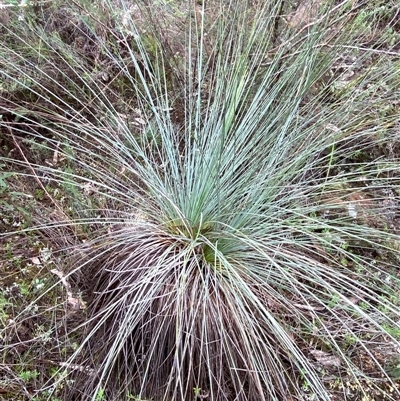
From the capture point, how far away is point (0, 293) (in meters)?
1.31

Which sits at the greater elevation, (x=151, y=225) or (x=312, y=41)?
(x=312, y=41)

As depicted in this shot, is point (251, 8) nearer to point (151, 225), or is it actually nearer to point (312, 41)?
point (312, 41)

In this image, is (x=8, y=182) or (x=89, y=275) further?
(x=8, y=182)

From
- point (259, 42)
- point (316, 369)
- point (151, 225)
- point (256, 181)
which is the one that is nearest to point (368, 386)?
point (316, 369)

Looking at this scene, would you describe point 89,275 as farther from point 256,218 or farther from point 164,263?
point 256,218

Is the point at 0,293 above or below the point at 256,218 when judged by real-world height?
below

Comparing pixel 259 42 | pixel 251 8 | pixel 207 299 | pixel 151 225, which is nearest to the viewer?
pixel 207 299

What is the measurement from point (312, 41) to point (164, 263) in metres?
0.78

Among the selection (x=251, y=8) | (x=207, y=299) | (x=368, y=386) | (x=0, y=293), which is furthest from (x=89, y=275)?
(x=251, y=8)

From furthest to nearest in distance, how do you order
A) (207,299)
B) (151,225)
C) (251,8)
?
1. (251,8)
2. (151,225)
3. (207,299)

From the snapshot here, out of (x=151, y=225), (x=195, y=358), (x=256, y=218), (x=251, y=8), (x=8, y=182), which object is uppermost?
(x=251, y=8)

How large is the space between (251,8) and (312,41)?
0.42 metres

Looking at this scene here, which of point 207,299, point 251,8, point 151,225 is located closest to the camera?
point 207,299

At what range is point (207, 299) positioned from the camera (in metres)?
1.12
